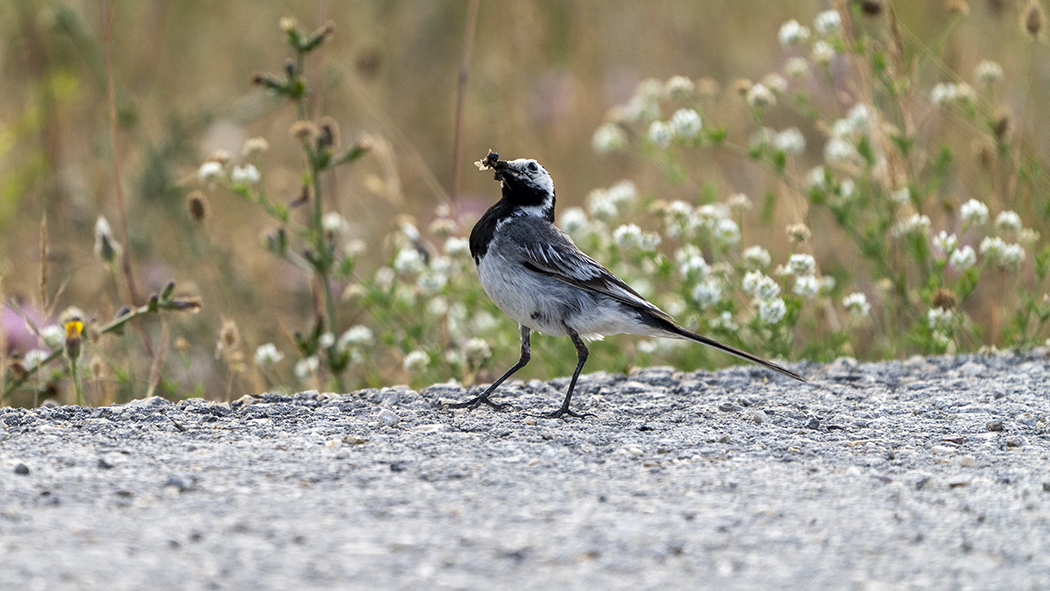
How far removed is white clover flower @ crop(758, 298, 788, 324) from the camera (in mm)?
5113

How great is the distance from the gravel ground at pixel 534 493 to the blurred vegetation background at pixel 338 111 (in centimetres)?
Answer: 203

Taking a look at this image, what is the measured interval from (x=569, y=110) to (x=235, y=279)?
3238 mm

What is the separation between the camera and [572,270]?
15.9ft

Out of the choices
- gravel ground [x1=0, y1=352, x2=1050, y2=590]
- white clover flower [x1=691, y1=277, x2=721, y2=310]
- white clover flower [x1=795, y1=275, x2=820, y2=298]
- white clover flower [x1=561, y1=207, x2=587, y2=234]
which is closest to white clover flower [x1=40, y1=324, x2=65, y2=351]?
gravel ground [x1=0, y1=352, x2=1050, y2=590]

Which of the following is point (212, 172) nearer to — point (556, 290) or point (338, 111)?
point (556, 290)

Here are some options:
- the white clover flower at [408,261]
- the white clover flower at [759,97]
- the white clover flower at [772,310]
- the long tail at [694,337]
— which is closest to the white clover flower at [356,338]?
the white clover flower at [408,261]

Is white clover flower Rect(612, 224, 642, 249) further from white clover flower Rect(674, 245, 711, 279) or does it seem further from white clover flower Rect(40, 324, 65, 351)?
white clover flower Rect(40, 324, 65, 351)

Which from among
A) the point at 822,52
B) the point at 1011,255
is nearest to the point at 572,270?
the point at 1011,255

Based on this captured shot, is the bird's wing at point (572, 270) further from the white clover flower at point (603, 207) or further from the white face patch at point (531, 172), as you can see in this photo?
the white clover flower at point (603, 207)

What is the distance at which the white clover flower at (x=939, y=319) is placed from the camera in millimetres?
5312

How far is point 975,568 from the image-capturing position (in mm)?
2682

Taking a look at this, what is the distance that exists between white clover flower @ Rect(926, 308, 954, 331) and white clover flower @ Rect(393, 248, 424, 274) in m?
2.50

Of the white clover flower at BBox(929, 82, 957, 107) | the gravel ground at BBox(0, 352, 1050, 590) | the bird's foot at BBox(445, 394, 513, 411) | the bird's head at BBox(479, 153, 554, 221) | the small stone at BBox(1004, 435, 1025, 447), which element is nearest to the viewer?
the gravel ground at BBox(0, 352, 1050, 590)

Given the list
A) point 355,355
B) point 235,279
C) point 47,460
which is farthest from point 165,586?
point 235,279
